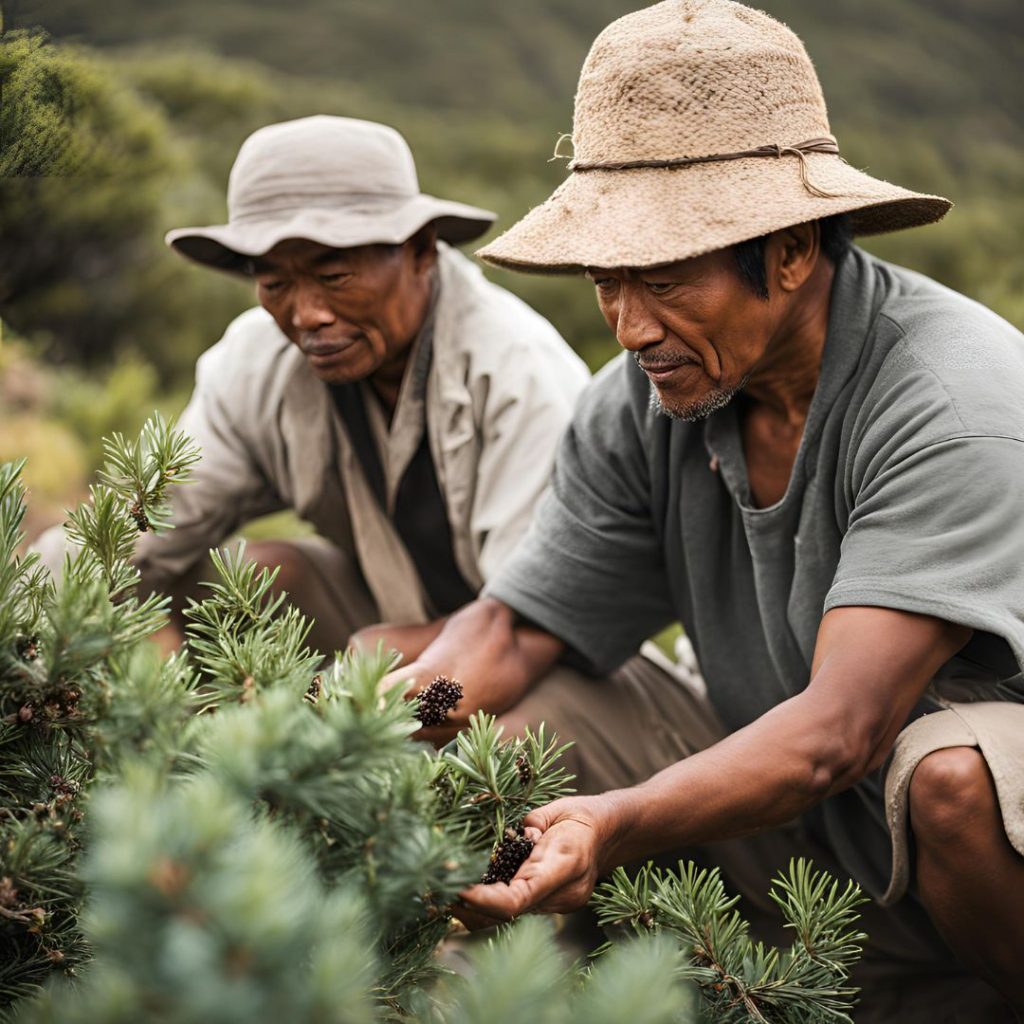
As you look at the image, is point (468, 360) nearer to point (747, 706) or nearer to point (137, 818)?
point (747, 706)

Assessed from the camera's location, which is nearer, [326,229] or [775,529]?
[775,529]

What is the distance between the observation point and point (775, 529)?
6.68ft

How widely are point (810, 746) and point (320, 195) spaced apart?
168cm

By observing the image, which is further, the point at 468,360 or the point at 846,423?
the point at 468,360

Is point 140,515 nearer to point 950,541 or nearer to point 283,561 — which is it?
point 950,541

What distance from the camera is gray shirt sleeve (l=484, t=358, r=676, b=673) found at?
7.40ft

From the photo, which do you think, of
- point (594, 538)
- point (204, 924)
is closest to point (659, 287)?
point (594, 538)

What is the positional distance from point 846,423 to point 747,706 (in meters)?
0.62

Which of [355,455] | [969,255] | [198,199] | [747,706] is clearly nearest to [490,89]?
[198,199]

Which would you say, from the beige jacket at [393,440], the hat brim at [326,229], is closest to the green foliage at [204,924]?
the beige jacket at [393,440]

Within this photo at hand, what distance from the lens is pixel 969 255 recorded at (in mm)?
5375

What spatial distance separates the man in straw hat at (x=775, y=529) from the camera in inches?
63.4

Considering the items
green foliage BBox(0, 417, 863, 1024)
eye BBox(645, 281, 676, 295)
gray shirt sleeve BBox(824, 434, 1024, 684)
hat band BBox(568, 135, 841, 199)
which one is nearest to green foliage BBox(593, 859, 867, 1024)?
green foliage BBox(0, 417, 863, 1024)

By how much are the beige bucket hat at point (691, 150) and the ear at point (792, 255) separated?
86 mm
